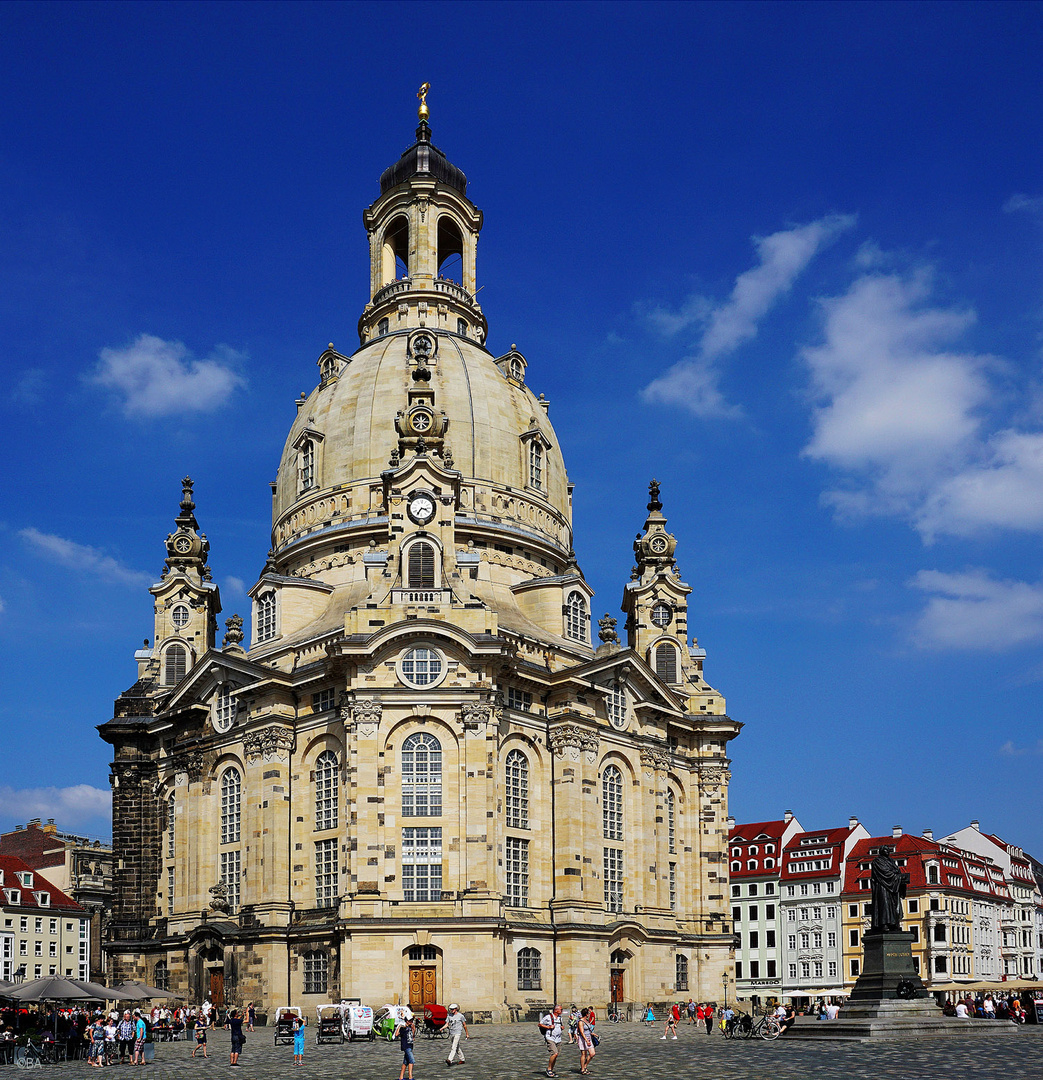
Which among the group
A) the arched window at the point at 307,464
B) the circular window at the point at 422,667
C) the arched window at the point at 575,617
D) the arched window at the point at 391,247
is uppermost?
the arched window at the point at 391,247

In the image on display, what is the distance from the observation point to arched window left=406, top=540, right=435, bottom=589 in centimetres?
6825

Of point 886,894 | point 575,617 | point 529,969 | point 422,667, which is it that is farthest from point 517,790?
point 886,894

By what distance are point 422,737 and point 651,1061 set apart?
2683cm

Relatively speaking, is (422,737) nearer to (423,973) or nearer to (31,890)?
(423,973)

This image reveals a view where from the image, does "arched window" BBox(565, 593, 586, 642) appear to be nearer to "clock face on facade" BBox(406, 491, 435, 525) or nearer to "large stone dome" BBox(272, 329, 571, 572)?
"large stone dome" BBox(272, 329, 571, 572)

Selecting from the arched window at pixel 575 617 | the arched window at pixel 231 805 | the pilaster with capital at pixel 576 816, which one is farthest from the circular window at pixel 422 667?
the arched window at pixel 575 617

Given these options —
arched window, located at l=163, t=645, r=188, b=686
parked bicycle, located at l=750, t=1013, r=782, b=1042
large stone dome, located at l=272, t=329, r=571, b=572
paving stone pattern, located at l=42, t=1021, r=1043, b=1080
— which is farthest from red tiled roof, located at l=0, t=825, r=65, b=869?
parked bicycle, located at l=750, t=1013, r=782, b=1042

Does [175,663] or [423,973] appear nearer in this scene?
[423,973]

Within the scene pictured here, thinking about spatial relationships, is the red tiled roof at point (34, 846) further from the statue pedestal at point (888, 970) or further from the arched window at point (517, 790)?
the statue pedestal at point (888, 970)

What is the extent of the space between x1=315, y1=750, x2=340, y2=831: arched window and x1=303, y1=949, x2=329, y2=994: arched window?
6347 mm

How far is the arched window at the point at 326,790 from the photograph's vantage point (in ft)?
217

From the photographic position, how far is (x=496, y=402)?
8431 cm

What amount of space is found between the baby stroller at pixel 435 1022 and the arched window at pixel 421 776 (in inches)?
412

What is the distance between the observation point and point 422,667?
212ft
